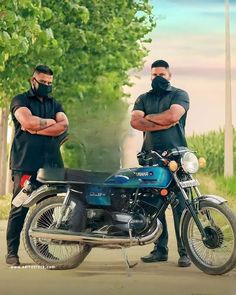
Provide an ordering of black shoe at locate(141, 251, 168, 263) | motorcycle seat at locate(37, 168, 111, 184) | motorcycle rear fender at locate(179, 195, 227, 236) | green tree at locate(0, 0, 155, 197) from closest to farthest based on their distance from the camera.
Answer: motorcycle rear fender at locate(179, 195, 227, 236) < motorcycle seat at locate(37, 168, 111, 184) < black shoe at locate(141, 251, 168, 263) < green tree at locate(0, 0, 155, 197)

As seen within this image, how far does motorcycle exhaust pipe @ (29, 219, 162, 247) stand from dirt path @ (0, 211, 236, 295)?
268 mm

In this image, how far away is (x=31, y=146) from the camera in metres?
9.97

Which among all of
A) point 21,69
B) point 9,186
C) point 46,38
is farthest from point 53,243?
point 9,186

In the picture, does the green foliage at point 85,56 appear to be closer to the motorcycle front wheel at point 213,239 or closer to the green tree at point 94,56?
the green tree at point 94,56

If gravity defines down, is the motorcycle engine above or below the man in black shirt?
below

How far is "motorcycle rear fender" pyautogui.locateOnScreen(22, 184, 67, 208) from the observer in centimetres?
984

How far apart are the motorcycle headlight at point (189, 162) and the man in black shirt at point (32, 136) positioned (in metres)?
1.20

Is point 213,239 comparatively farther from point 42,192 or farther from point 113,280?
point 42,192

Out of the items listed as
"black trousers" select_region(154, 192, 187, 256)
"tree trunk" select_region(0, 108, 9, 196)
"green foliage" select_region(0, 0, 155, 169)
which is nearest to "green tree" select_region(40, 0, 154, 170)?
"green foliage" select_region(0, 0, 155, 169)

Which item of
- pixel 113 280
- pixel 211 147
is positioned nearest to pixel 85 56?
pixel 211 147

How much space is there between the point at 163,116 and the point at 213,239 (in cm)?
132

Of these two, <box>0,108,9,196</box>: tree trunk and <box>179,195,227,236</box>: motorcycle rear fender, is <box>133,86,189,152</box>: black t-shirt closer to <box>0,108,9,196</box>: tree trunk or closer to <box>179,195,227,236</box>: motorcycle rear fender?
<box>179,195,227,236</box>: motorcycle rear fender

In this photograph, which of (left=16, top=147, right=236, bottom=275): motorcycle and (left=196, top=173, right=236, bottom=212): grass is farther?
(left=196, top=173, right=236, bottom=212): grass

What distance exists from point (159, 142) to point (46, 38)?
27.4 ft
